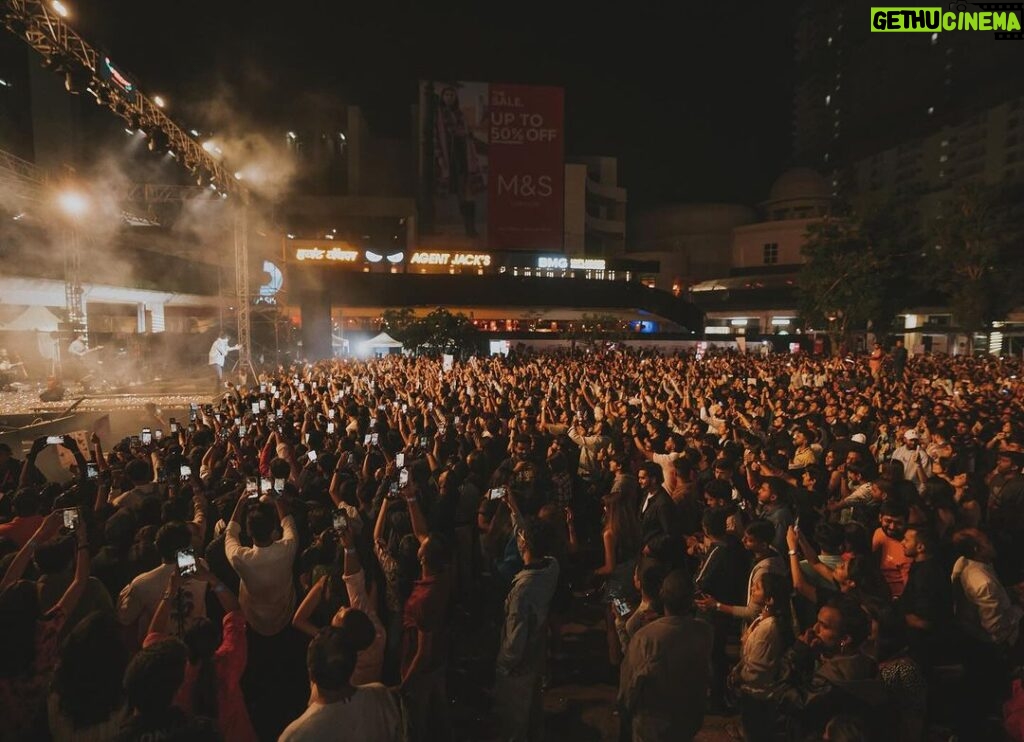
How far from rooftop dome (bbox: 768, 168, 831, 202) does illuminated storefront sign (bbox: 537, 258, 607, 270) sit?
23.8 meters

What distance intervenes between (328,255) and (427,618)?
45255mm

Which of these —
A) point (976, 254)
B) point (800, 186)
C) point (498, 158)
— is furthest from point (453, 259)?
point (800, 186)

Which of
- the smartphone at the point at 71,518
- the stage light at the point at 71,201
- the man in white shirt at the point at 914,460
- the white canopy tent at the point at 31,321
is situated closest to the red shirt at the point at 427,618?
the smartphone at the point at 71,518

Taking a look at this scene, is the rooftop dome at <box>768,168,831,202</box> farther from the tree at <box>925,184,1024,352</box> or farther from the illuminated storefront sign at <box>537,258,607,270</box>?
the tree at <box>925,184,1024,352</box>

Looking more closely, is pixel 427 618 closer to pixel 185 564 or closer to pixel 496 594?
pixel 185 564

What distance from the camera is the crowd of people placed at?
2.33 metres

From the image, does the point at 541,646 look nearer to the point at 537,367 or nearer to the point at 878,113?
the point at 537,367

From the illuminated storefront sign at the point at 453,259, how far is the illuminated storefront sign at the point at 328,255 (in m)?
4.64

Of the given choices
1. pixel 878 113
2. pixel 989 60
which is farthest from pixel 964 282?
pixel 878 113

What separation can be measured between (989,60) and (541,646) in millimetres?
79225

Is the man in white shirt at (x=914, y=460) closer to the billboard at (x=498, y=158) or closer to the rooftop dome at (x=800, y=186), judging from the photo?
the billboard at (x=498, y=158)

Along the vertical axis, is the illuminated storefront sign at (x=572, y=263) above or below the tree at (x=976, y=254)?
above

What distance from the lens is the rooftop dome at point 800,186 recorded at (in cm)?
6212

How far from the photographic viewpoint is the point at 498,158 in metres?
45.4
